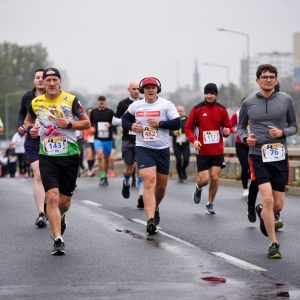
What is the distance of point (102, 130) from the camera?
25.0m

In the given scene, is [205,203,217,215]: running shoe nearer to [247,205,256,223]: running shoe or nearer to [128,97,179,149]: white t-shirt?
[247,205,256,223]: running shoe

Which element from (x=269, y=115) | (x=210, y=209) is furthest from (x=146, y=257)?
(x=210, y=209)

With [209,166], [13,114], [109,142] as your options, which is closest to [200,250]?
[209,166]

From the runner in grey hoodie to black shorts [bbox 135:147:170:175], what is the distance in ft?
6.72

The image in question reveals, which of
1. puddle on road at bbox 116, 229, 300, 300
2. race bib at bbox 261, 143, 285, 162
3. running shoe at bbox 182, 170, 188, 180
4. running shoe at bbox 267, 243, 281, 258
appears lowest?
running shoe at bbox 182, 170, 188, 180

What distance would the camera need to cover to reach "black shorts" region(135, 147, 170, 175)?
43.4 feet

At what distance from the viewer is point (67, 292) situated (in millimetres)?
8562

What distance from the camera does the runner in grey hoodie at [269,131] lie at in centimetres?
1123

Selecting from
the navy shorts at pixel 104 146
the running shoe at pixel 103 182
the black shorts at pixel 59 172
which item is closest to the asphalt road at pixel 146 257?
the black shorts at pixel 59 172

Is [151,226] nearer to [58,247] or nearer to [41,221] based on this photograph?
[41,221]

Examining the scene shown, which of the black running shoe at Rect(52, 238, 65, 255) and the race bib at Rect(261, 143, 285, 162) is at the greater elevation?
the race bib at Rect(261, 143, 285, 162)

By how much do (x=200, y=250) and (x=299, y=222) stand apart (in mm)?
3666

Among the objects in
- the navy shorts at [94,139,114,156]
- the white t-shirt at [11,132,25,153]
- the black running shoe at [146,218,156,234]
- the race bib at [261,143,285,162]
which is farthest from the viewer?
the white t-shirt at [11,132,25,153]

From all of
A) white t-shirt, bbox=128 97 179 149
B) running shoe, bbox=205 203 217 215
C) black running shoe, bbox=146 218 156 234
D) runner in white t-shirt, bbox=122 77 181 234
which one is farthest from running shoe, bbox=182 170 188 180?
black running shoe, bbox=146 218 156 234
